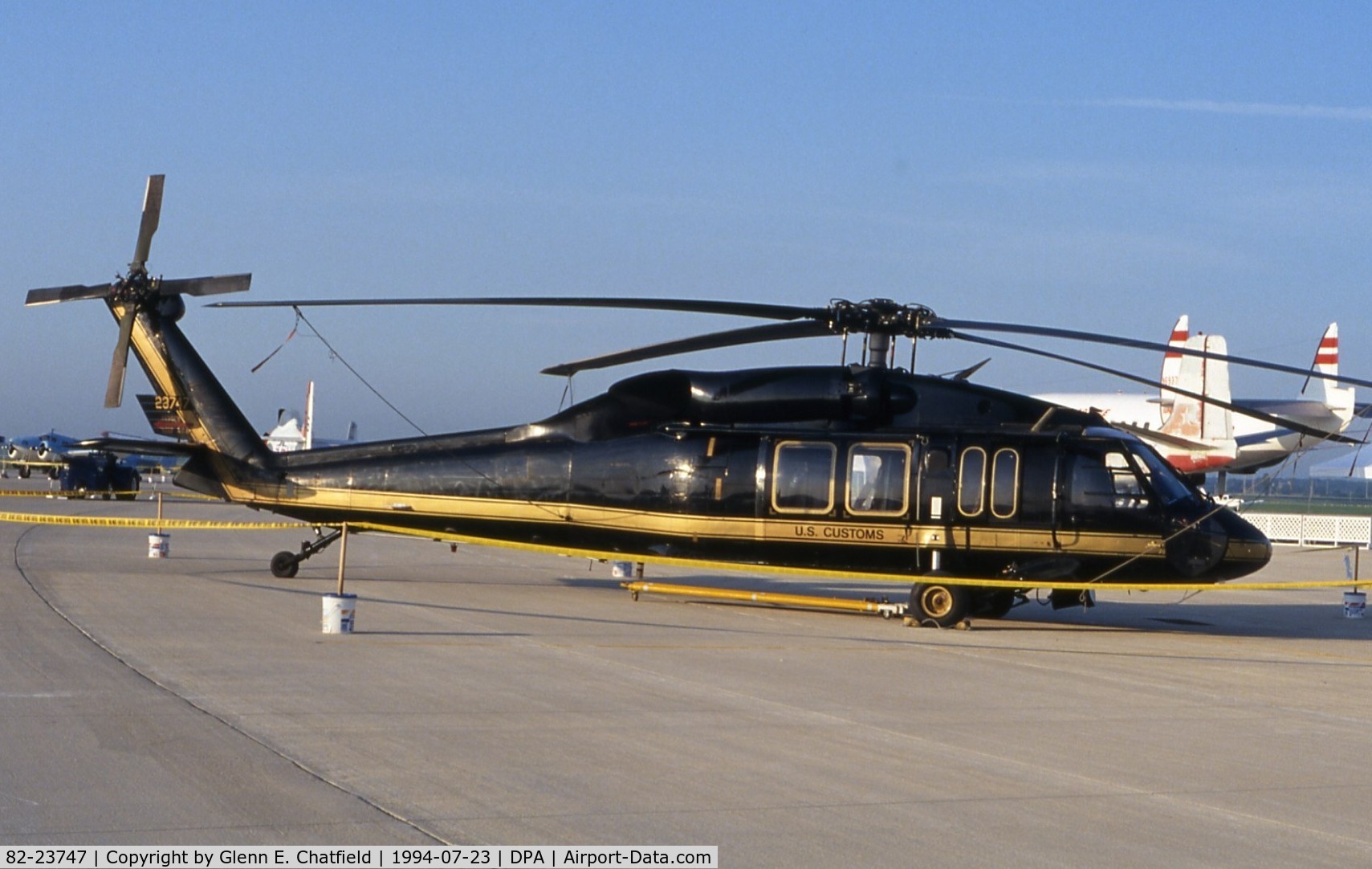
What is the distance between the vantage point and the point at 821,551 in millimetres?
16422

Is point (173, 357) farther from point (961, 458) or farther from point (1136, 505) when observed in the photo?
point (1136, 505)

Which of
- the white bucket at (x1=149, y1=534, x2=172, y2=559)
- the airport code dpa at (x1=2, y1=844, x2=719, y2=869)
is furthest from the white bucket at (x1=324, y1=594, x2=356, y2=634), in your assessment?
the white bucket at (x1=149, y1=534, x2=172, y2=559)

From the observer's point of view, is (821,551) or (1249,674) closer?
(1249,674)

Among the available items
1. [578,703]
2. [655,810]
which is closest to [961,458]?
[578,703]

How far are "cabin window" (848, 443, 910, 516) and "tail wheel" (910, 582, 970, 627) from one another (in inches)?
40.1

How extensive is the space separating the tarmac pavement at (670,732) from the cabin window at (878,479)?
1.46 metres

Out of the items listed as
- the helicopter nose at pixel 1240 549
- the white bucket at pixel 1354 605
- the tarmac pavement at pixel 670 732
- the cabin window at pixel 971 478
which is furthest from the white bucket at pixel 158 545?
the white bucket at pixel 1354 605

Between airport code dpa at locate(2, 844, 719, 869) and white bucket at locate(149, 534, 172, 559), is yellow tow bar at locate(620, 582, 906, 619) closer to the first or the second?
white bucket at locate(149, 534, 172, 559)

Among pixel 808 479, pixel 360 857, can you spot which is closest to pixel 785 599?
pixel 808 479

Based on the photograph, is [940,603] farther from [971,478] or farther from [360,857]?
[360,857]

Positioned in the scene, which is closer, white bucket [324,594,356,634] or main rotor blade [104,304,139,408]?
white bucket [324,594,356,634]

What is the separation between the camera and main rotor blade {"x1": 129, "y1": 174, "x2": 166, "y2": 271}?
17.6 m

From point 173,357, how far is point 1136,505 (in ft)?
41.8

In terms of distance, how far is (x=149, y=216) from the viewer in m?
17.8
